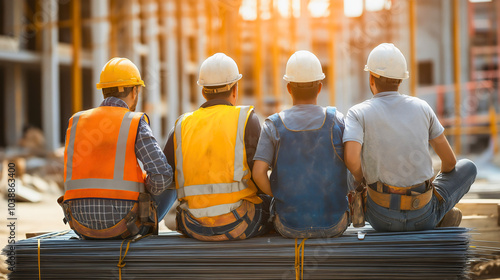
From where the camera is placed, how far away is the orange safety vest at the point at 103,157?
147 inches

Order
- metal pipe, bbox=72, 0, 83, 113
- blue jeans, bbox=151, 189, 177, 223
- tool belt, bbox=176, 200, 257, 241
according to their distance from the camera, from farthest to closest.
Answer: metal pipe, bbox=72, 0, 83, 113 → blue jeans, bbox=151, 189, 177, 223 → tool belt, bbox=176, 200, 257, 241

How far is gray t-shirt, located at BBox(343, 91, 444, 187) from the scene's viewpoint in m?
3.69

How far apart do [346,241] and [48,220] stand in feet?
18.9

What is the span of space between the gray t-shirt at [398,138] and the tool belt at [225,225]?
84 centimetres

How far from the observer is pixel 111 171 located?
12.2 feet

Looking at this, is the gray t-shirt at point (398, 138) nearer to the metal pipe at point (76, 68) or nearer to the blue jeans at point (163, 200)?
the blue jeans at point (163, 200)

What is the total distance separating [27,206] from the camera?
32.1ft

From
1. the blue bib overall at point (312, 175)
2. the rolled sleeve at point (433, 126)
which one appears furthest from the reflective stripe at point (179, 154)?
the rolled sleeve at point (433, 126)

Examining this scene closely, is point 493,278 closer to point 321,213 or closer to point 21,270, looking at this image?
point 321,213

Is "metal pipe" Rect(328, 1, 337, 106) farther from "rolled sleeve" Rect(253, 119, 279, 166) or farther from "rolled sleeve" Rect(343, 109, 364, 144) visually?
"rolled sleeve" Rect(253, 119, 279, 166)

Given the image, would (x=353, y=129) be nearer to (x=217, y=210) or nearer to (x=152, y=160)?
(x=217, y=210)

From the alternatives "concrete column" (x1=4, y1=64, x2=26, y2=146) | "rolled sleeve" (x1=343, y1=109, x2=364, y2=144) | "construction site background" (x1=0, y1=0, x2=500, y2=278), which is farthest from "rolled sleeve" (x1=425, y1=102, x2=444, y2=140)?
"concrete column" (x1=4, y1=64, x2=26, y2=146)

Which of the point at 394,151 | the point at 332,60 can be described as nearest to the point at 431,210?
the point at 394,151

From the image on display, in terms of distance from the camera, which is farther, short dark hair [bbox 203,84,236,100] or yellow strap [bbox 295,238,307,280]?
short dark hair [bbox 203,84,236,100]
